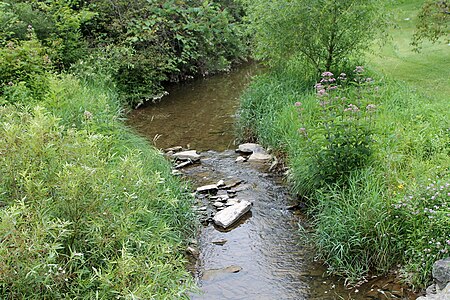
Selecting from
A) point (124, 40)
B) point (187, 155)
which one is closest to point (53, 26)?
point (124, 40)

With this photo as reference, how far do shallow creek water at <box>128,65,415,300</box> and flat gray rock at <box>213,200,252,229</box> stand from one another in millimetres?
82

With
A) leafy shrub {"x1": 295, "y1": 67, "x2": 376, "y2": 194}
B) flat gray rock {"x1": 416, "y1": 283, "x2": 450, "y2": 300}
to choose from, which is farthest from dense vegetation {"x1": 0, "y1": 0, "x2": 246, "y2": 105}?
flat gray rock {"x1": 416, "y1": 283, "x2": 450, "y2": 300}

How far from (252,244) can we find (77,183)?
2868 mm

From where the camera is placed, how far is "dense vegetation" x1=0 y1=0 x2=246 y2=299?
347cm

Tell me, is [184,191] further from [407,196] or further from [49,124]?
[407,196]

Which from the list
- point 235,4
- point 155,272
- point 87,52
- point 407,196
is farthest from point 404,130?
point 235,4

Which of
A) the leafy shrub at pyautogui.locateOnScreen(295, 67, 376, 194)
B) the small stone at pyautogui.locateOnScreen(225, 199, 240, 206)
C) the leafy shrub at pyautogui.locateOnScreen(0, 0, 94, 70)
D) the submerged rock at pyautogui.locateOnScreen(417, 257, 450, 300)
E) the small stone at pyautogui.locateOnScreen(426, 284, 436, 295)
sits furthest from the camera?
the leafy shrub at pyautogui.locateOnScreen(0, 0, 94, 70)

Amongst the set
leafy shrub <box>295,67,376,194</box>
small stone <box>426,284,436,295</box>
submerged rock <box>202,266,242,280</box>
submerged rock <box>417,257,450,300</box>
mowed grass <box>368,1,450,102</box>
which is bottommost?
submerged rock <box>202,266,242,280</box>

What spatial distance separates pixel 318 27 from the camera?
31.2 feet

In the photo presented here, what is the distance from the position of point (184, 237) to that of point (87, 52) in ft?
26.8

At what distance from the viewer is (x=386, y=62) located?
13.2 metres

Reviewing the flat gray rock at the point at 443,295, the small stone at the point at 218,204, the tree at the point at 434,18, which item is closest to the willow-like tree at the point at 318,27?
the tree at the point at 434,18

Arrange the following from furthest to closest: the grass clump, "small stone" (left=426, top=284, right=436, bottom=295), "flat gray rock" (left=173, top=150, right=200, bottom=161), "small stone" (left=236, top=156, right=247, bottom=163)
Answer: "flat gray rock" (left=173, top=150, right=200, bottom=161) → "small stone" (left=236, top=156, right=247, bottom=163) → "small stone" (left=426, top=284, right=436, bottom=295) → the grass clump

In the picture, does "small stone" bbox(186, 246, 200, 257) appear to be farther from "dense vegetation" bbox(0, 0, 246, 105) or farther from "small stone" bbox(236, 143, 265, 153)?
"dense vegetation" bbox(0, 0, 246, 105)
